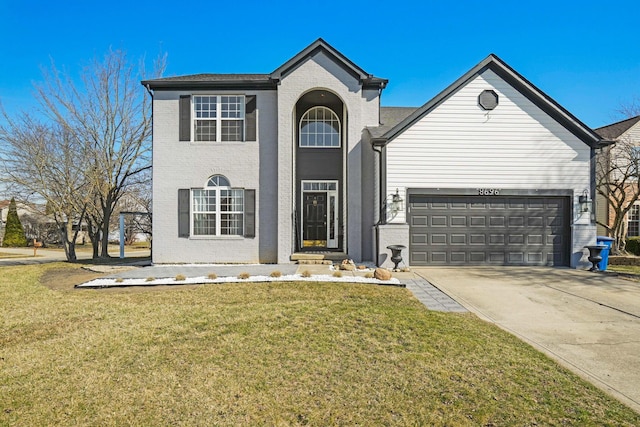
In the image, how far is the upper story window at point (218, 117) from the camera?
12.7 m

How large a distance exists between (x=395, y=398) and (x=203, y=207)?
35.0ft

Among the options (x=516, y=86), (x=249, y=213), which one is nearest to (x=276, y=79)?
(x=249, y=213)

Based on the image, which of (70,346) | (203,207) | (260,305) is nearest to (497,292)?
(260,305)

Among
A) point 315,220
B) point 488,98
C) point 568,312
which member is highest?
point 488,98

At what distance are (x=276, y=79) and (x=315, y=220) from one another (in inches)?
207

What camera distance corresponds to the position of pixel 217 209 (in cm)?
1267

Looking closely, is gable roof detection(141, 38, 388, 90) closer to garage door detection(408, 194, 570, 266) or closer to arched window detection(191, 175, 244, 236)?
arched window detection(191, 175, 244, 236)

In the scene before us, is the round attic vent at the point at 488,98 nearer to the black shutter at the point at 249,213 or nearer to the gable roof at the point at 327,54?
the gable roof at the point at 327,54

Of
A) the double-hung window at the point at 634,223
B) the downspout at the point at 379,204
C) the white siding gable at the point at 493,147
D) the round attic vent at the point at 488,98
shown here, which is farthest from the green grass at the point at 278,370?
the double-hung window at the point at 634,223

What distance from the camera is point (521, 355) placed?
14.5ft

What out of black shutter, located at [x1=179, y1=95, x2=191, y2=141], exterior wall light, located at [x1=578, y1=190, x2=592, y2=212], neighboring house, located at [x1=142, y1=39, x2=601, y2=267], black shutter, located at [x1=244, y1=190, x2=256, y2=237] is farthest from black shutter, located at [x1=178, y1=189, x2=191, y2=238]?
exterior wall light, located at [x1=578, y1=190, x2=592, y2=212]

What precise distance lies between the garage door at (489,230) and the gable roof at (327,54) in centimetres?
469

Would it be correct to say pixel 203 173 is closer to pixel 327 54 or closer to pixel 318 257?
pixel 318 257

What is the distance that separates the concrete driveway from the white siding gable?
2.98 metres
